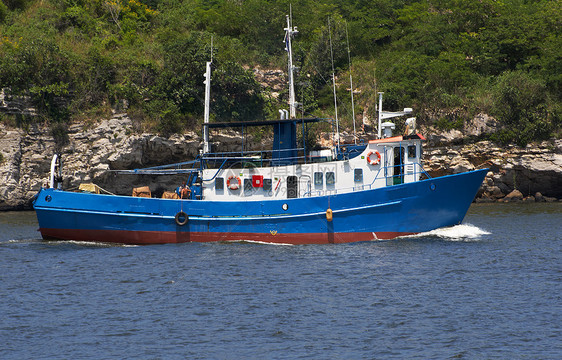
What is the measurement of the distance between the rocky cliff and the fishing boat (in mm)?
13725

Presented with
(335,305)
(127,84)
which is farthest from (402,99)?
(335,305)

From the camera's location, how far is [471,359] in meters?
12.2

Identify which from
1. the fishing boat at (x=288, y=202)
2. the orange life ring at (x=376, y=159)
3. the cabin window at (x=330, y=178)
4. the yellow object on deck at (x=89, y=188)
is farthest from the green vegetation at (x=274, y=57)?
the orange life ring at (x=376, y=159)

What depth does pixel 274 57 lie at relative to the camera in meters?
50.4

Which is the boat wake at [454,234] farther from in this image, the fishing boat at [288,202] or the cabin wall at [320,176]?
the cabin wall at [320,176]

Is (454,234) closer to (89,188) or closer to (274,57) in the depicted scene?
(89,188)

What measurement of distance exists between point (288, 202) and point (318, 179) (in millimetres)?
1696

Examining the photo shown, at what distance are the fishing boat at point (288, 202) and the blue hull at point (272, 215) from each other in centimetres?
4

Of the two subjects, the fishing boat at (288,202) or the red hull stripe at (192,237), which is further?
the red hull stripe at (192,237)

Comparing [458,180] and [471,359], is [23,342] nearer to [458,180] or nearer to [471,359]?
[471,359]

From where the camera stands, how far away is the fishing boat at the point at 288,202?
75.2 ft

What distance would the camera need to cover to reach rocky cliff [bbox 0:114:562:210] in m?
37.6

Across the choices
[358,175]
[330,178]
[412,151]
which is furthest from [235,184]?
[412,151]

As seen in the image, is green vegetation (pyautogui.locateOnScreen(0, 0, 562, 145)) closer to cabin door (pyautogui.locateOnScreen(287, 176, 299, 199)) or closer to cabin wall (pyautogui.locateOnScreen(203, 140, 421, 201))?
cabin wall (pyautogui.locateOnScreen(203, 140, 421, 201))
